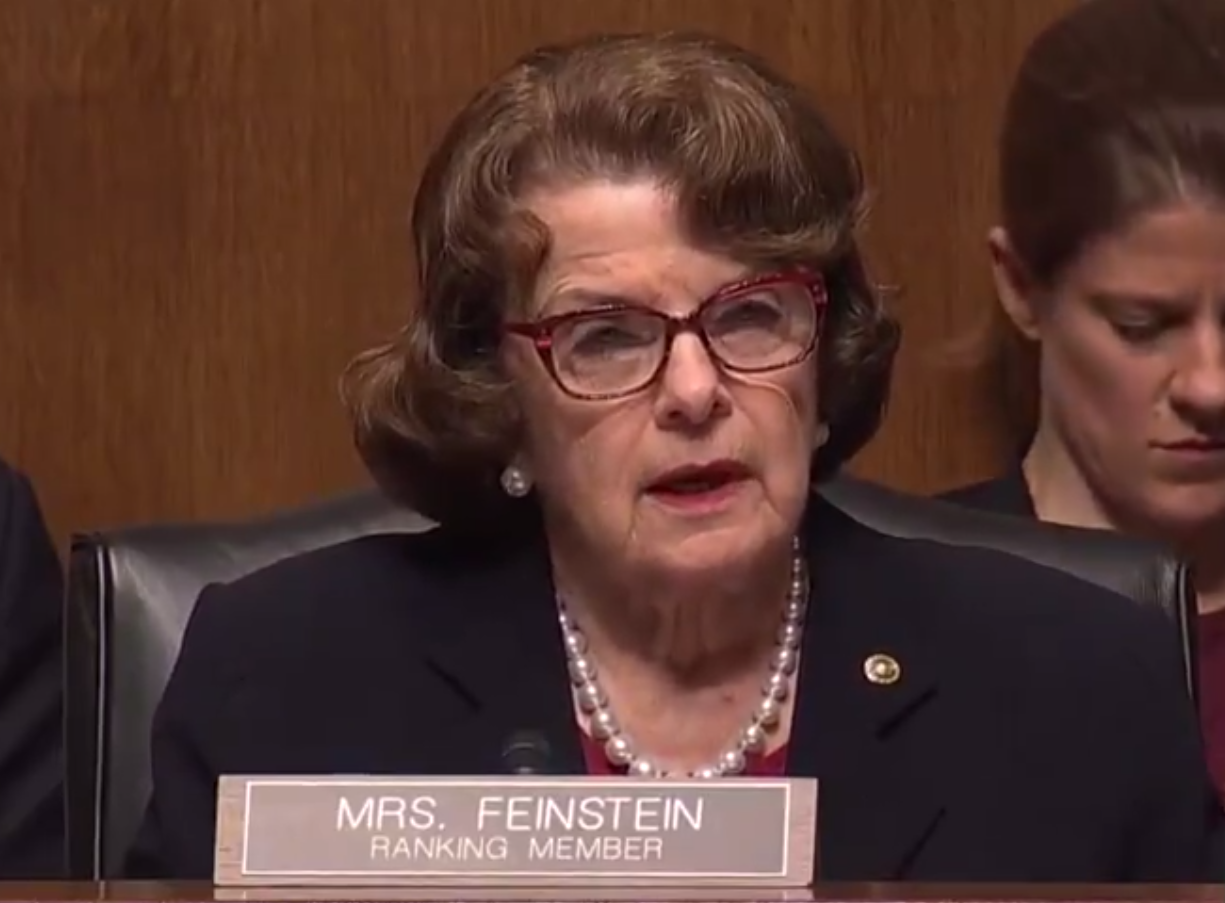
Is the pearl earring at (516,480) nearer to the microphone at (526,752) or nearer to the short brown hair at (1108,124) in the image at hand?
the microphone at (526,752)

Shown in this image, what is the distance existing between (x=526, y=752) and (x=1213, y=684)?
27.6 inches

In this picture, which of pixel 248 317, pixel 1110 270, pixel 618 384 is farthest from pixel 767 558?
pixel 248 317

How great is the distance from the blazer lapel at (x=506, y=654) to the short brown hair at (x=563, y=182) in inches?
1.6

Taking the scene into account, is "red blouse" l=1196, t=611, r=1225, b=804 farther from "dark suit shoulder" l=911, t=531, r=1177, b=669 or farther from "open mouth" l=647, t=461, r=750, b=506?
"open mouth" l=647, t=461, r=750, b=506

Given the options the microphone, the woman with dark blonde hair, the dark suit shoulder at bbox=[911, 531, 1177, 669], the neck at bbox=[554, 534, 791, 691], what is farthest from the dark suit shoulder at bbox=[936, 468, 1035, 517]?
the microphone

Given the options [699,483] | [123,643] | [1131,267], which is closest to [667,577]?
[699,483]

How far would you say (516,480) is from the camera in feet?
4.82

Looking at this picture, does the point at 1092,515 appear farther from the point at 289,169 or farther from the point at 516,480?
the point at 289,169

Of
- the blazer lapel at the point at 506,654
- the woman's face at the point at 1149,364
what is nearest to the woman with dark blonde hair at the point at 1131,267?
the woman's face at the point at 1149,364

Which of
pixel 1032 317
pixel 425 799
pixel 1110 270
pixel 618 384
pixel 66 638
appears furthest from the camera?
pixel 1032 317

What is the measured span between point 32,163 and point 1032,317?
2.96ft

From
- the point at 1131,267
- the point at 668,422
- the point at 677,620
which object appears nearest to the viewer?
the point at 668,422

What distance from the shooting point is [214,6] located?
7.06ft

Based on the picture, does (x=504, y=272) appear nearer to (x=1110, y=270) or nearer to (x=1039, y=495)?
(x=1110, y=270)
